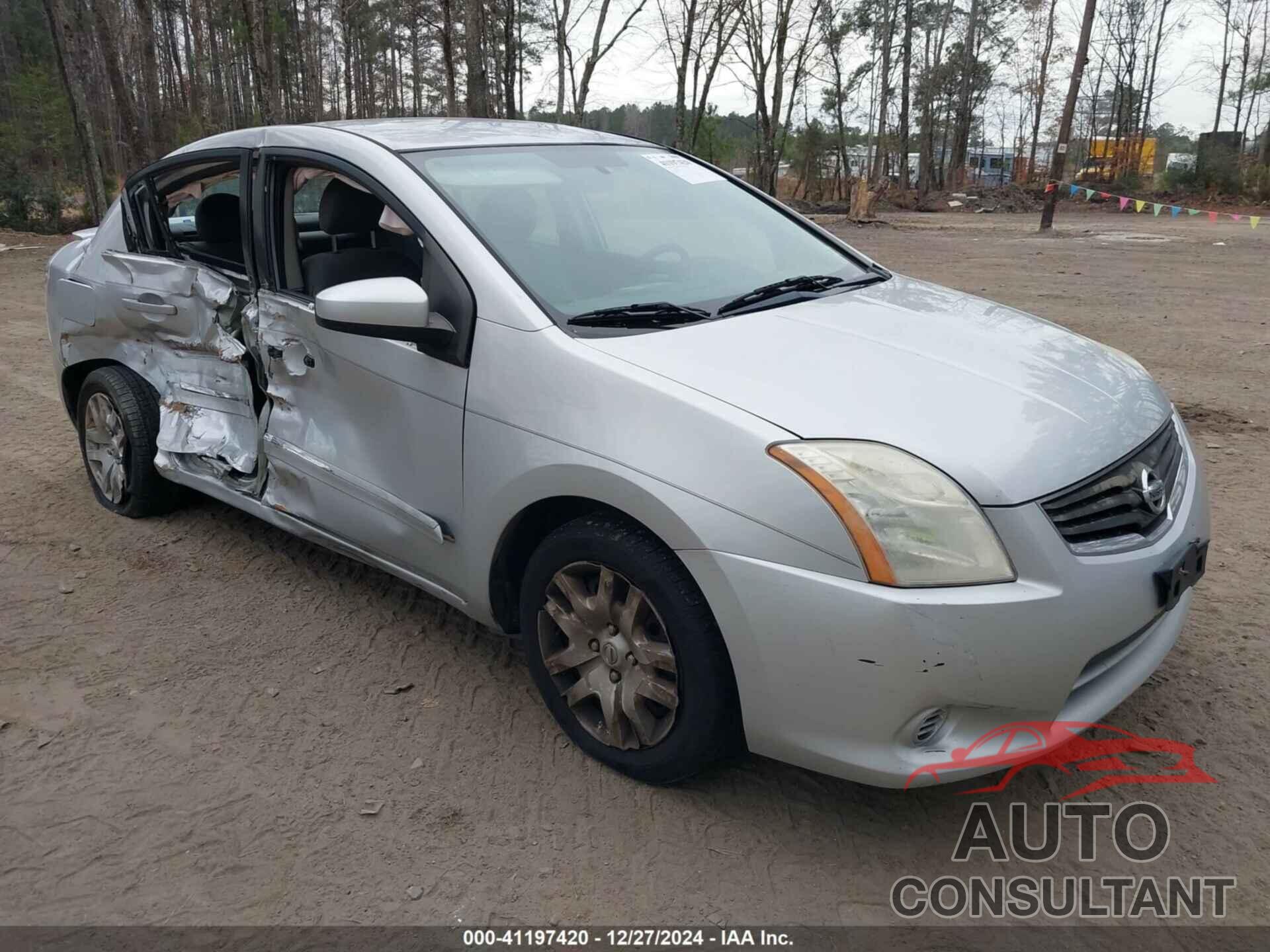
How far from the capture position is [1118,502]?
2.45 metres

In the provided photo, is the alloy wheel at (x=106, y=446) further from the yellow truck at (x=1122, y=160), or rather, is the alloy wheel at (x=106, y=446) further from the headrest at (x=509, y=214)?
the yellow truck at (x=1122, y=160)

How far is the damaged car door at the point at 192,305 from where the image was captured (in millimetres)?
3887

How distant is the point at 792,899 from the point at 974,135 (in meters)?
47.9

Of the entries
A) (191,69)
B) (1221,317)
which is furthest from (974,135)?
(1221,317)

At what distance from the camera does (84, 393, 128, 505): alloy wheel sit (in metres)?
4.53

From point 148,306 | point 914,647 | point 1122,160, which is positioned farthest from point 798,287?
point 1122,160

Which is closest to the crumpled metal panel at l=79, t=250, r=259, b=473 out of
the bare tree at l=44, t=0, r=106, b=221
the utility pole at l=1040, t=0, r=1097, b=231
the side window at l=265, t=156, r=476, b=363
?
the side window at l=265, t=156, r=476, b=363

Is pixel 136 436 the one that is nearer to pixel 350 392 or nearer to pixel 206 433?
pixel 206 433

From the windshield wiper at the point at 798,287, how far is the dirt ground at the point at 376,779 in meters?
1.35

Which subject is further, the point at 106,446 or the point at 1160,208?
the point at 1160,208

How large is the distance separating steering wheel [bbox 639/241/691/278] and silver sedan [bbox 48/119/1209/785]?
0.04 feet

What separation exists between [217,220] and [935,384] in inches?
120

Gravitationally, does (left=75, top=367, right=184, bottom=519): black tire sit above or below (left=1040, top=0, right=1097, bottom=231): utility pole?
below

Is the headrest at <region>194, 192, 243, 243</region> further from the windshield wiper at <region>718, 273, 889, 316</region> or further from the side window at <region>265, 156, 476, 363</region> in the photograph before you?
the windshield wiper at <region>718, 273, 889, 316</region>
